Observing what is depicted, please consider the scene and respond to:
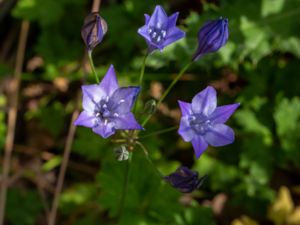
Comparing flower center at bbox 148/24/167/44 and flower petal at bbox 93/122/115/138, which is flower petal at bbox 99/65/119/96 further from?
flower center at bbox 148/24/167/44

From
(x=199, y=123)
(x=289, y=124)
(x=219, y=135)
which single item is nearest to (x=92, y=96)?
(x=199, y=123)

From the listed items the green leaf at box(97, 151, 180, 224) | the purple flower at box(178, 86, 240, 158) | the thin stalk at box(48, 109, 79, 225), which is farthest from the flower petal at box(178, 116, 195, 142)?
the thin stalk at box(48, 109, 79, 225)

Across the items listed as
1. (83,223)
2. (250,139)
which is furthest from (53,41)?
(250,139)

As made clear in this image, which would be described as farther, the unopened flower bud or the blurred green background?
the blurred green background

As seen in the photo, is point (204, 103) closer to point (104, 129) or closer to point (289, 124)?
point (104, 129)

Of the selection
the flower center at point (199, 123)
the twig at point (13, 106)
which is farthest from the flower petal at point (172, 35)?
the twig at point (13, 106)

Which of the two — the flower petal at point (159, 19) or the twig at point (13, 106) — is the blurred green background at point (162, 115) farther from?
the flower petal at point (159, 19)
